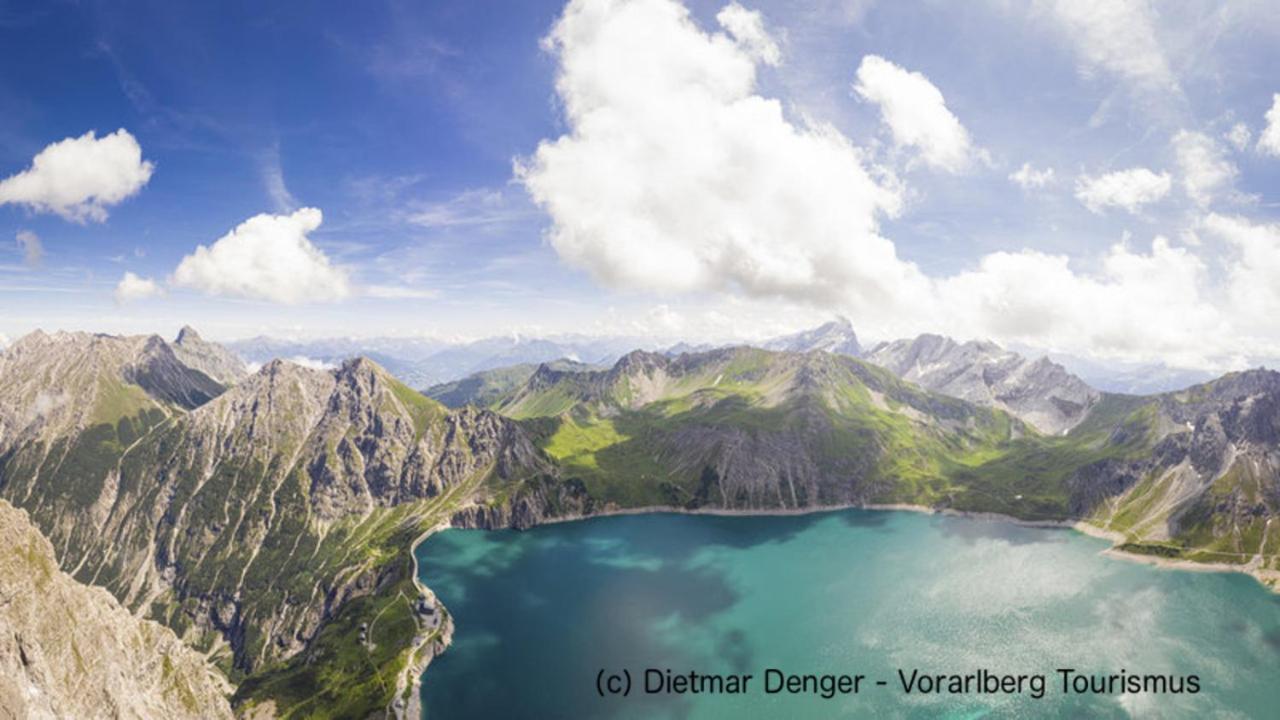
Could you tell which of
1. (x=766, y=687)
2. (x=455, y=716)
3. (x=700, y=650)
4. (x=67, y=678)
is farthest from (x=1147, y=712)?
(x=67, y=678)

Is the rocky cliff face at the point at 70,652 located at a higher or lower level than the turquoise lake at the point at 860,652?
higher

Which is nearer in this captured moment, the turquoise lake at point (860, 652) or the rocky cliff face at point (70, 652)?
the rocky cliff face at point (70, 652)

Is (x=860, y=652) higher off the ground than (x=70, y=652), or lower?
lower

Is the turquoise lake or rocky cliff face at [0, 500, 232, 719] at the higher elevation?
rocky cliff face at [0, 500, 232, 719]

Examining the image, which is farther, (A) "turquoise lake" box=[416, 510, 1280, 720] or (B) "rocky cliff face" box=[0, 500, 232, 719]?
(A) "turquoise lake" box=[416, 510, 1280, 720]

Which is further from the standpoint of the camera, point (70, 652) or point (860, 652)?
point (860, 652)

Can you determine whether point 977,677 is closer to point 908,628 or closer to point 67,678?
point 908,628

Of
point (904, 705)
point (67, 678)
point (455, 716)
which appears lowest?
point (455, 716)

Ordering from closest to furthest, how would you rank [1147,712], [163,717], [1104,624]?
[163,717], [1147,712], [1104,624]
